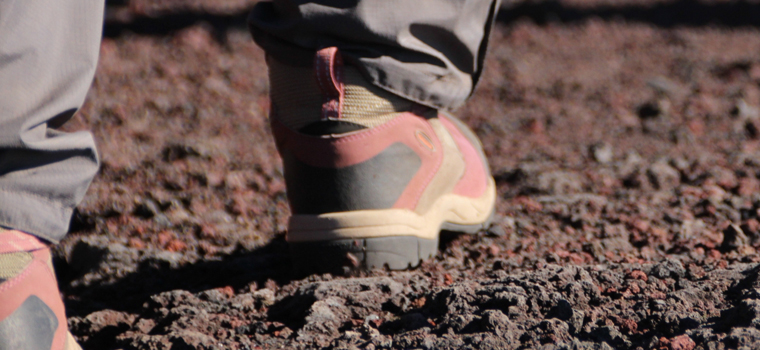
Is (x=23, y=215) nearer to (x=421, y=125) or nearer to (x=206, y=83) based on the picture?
(x=421, y=125)

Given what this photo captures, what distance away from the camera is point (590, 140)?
119 inches

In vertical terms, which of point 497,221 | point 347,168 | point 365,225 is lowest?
point 497,221

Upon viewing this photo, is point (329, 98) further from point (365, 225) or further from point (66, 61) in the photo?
point (66, 61)

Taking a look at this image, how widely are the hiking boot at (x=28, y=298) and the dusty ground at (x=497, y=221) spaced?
232 millimetres

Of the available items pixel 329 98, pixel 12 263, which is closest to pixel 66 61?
pixel 12 263

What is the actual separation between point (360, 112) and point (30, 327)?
0.83 meters

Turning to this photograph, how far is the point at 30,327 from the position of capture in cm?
103

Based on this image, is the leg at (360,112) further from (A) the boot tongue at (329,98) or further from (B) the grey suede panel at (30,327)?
(B) the grey suede panel at (30,327)

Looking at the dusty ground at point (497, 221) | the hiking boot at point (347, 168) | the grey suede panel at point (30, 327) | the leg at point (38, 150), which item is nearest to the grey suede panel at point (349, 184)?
the hiking boot at point (347, 168)

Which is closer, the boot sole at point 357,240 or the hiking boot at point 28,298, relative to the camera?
the hiking boot at point 28,298

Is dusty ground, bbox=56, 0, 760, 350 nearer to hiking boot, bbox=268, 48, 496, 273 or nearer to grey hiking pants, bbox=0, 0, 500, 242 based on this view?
hiking boot, bbox=268, 48, 496, 273

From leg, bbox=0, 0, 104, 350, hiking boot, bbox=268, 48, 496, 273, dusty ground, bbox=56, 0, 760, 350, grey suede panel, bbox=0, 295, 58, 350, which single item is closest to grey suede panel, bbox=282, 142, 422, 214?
hiking boot, bbox=268, 48, 496, 273

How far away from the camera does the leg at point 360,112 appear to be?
1.51m

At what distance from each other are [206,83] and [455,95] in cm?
236
